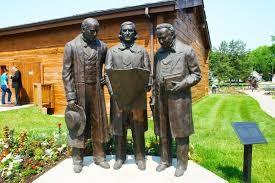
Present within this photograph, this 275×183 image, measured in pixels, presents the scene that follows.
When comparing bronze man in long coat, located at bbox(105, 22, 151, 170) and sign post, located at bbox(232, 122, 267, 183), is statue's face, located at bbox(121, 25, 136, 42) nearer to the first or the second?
bronze man in long coat, located at bbox(105, 22, 151, 170)

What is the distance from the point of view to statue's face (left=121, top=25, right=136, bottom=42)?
16.0 feet

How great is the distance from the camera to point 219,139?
30.6 feet

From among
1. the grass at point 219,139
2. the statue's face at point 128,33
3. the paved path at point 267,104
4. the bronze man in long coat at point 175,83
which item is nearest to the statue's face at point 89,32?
the statue's face at point 128,33

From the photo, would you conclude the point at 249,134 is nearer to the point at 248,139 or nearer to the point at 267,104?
the point at 248,139

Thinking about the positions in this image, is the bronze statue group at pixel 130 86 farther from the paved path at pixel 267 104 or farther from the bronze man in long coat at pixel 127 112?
the paved path at pixel 267 104

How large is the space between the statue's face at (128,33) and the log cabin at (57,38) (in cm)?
692

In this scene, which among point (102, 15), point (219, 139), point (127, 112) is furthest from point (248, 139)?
point (102, 15)

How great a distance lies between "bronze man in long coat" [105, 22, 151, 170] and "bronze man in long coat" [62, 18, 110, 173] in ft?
0.67

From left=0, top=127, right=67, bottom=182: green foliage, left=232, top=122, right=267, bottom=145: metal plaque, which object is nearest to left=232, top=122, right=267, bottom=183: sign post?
left=232, top=122, right=267, bottom=145: metal plaque

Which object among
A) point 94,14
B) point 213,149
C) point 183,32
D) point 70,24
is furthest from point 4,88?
point 213,149

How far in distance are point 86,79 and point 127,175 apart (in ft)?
5.23

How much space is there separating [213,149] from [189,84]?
11.7 ft

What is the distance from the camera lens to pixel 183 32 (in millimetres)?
15289

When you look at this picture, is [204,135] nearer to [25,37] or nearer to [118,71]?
[118,71]
